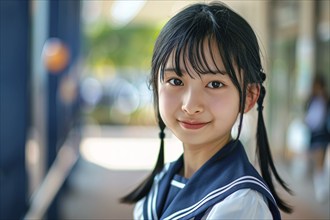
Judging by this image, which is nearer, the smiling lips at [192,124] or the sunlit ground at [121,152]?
the smiling lips at [192,124]

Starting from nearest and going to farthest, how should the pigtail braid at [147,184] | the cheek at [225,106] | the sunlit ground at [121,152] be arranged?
the cheek at [225,106]
the pigtail braid at [147,184]
the sunlit ground at [121,152]

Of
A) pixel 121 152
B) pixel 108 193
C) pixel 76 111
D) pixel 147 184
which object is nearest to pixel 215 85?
pixel 147 184

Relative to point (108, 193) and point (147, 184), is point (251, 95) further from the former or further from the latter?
point (108, 193)

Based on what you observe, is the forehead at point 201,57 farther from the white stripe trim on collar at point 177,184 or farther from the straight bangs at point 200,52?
the white stripe trim on collar at point 177,184

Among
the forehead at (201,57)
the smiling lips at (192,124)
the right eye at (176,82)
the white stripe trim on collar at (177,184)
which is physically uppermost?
the forehead at (201,57)

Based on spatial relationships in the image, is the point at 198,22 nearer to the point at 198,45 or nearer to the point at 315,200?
the point at 198,45

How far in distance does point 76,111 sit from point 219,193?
25.4 ft

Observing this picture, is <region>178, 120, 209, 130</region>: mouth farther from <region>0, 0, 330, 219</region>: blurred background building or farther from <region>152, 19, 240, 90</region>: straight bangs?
<region>0, 0, 330, 219</region>: blurred background building

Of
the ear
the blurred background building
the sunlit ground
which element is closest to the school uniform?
the ear

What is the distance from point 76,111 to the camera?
346 inches

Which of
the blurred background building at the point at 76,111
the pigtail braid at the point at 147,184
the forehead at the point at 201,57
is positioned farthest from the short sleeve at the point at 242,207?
the blurred background building at the point at 76,111

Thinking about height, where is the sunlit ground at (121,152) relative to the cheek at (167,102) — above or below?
below

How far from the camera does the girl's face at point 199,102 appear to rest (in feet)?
4.07

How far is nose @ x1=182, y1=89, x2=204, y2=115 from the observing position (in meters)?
1.24
